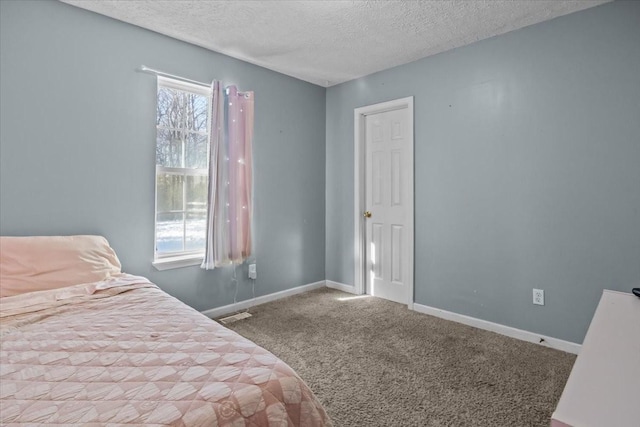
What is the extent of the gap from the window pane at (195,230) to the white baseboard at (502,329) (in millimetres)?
2185

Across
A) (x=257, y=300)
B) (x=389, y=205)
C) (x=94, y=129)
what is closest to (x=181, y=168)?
(x=94, y=129)

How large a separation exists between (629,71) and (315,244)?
3.11m

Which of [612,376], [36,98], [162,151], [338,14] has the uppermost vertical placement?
[338,14]

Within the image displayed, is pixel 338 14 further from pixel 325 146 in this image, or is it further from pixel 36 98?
pixel 36 98

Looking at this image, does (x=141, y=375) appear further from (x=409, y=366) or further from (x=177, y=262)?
(x=177, y=262)

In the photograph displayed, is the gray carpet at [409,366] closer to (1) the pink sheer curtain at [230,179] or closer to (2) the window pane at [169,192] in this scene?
(1) the pink sheer curtain at [230,179]

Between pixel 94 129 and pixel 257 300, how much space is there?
2092 mm

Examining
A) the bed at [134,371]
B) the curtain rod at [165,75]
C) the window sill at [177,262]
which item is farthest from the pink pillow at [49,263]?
the curtain rod at [165,75]

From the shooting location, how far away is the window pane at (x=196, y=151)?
9.72ft

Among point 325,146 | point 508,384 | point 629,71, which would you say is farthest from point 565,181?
point 325,146

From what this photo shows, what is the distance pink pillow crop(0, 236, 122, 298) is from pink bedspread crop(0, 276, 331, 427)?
32cm

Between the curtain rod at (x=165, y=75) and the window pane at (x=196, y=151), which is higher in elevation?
the curtain rod at (x=165, y=75)

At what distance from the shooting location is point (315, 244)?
4.04m

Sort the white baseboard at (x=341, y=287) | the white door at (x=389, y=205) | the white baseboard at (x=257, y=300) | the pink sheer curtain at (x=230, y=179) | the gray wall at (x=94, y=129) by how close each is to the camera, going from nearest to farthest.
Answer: the gray wall at (x=94, y=129) < the pink sheer curtain at (x=230, y=179) < the white baseboard at (x=257, y=300) < the white door at (x=389, y=205) < the white baseboard at (x=341, y=287)
